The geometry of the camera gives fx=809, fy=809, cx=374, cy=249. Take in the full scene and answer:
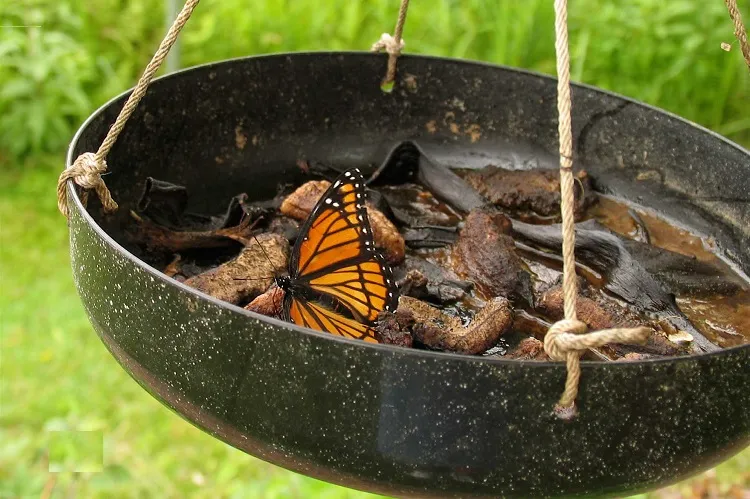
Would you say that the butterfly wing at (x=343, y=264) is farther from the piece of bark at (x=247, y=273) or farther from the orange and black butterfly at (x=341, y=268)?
the piece of bark at (x=247, y=273)

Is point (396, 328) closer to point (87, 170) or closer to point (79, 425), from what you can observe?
point (87, 170)

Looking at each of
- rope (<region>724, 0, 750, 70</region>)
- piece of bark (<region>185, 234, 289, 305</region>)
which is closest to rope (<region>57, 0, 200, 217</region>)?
piece of bark (<region>185, 234, 289, 305</region>)

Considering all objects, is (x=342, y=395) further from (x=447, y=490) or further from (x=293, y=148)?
(x=293, y=148)

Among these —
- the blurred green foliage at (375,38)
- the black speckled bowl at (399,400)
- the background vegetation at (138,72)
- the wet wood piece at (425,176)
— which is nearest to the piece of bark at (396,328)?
the black speckled bowl at (399,400)

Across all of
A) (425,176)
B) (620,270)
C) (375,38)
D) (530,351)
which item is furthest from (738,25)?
(375,38)

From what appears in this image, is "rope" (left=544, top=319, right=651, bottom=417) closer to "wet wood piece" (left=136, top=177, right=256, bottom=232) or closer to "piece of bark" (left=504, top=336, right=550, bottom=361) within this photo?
"piece of bark" (left=504, top=336, right=550, bottom=361)

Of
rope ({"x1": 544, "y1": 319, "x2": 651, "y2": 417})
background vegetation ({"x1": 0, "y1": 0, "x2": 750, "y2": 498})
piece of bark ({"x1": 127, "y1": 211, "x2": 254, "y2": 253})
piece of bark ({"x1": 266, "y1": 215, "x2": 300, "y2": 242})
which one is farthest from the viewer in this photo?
background vegetation ({"x1": 0, "y1": 0, "x2": 750, "y2": 498})
